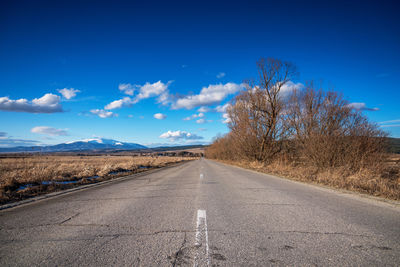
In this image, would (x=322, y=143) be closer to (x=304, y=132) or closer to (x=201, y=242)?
(x=304, y=132)

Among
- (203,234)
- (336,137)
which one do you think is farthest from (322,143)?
(203,234)

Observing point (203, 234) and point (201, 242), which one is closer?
point (201, 242)

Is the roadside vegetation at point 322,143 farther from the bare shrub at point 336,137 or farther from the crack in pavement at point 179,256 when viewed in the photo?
the crack in pavement at point 179,256

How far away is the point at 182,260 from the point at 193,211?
209 centimetres

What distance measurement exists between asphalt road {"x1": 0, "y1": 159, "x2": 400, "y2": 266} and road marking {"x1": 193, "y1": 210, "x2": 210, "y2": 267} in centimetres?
1

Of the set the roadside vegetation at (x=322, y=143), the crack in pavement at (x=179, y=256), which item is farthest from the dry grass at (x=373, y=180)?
the crack in pavement at (x=179, y=256)

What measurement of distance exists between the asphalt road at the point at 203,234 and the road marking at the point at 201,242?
0.5 inches

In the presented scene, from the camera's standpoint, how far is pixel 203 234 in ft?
10.2

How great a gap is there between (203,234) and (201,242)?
0.98 feet

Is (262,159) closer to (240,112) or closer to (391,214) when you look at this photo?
(240,112)

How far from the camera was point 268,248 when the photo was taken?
8.73ft

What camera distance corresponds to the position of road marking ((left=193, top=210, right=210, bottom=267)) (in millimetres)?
2330

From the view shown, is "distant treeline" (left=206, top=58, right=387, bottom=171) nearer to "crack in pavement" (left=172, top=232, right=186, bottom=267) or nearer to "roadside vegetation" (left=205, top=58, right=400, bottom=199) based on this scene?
"roadside vegetation" (left=205, top=58, right=400, bottom=199)

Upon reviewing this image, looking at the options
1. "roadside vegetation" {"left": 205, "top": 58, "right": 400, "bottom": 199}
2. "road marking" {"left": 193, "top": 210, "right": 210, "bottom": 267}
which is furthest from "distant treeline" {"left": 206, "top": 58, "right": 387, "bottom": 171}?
"road marking" {"left": 193, "top": 210, "right": 210, "bottom": 267}
